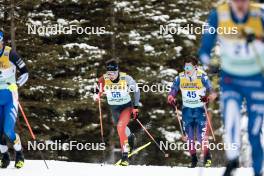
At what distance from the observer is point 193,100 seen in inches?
469

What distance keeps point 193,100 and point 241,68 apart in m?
5.68

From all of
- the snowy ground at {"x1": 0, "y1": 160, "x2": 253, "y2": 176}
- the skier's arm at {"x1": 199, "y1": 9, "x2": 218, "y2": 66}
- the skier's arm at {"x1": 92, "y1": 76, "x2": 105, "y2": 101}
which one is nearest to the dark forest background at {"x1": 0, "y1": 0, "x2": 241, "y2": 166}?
the skier's arm at {"x1": 92, "y1": 76, "x2": 105, "y2": 101}

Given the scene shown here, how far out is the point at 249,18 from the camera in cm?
620

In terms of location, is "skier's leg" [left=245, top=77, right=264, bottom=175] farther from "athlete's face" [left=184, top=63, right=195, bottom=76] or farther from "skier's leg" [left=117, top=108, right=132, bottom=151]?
"athlete's face" [left=184, top=63, right=195, bottom=76]

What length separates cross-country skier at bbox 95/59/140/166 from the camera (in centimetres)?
1160

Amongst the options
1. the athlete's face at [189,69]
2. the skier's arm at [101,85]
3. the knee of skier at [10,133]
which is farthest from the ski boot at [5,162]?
the athlete's face at [189,69]

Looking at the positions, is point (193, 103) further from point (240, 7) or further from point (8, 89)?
point (240, 7)

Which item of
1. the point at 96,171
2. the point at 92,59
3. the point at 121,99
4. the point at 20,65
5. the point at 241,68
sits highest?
the point at 241,68

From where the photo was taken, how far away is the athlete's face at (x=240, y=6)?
6117 millimetres

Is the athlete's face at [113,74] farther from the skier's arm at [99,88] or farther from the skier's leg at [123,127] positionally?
the skier's leg at [123,127]

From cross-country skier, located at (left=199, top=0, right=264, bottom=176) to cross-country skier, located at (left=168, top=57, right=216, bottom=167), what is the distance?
5.41 metres

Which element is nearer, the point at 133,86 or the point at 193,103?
the point at 133,86

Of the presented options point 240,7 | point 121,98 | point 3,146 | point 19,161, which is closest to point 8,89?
point 3,146

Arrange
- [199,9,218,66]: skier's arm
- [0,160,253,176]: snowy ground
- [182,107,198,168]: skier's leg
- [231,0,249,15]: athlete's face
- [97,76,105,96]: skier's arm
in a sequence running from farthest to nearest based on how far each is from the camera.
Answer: [97,76,105,96]: skier's arm < [182,107,198,168]: skier's leg < [0,160,253,176]: snowy ground < [199,9,218,66]: skier's arm < [231,0,249,15]: athlete's face
